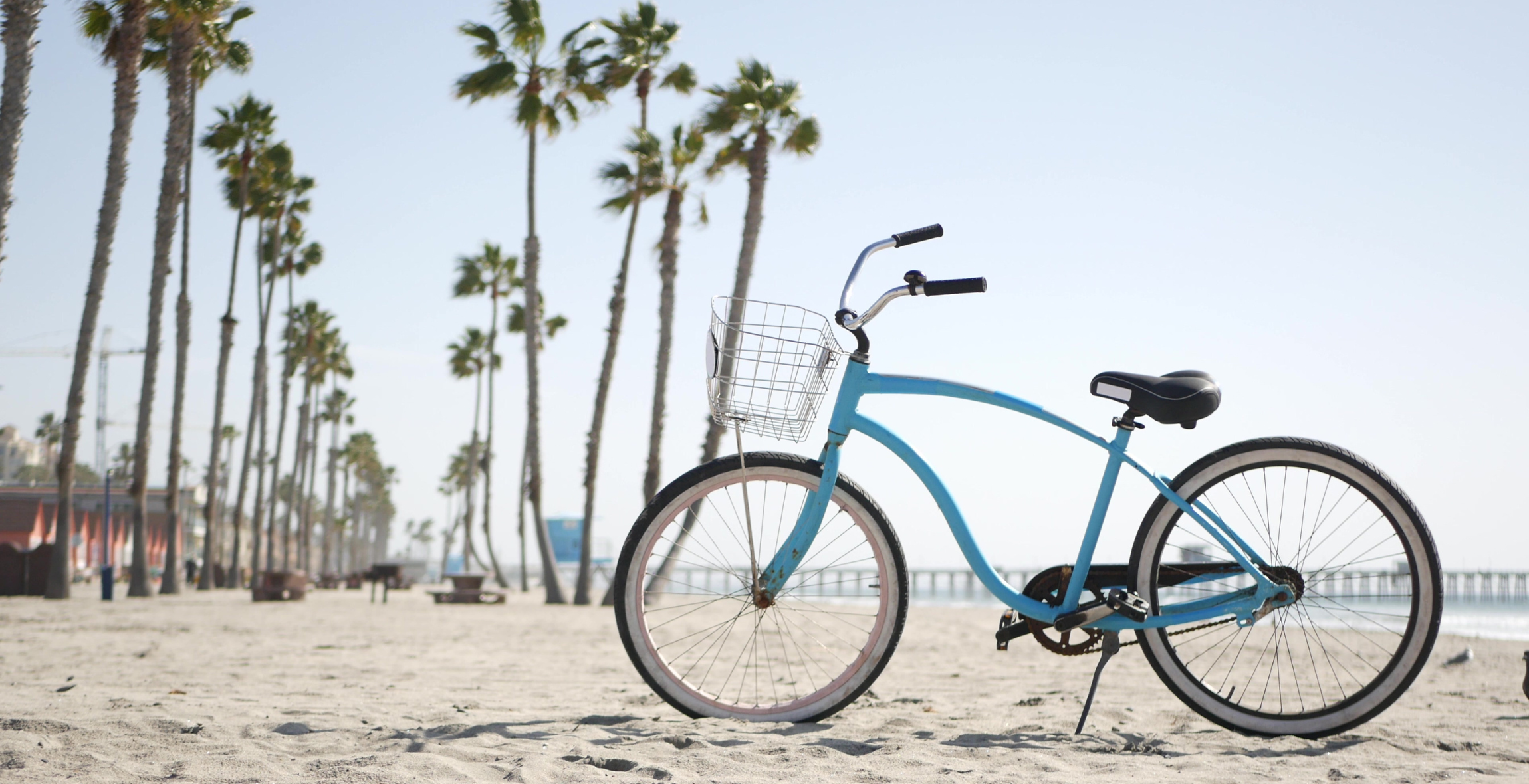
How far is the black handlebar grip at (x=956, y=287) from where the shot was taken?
348cm

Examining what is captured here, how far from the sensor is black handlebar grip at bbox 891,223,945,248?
11.6ft

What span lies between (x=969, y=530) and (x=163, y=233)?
65.8 ft

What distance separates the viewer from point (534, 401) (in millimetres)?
23531

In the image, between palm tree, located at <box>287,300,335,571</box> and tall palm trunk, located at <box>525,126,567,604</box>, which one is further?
palm tree, located at <box>287,300,335,571</box>

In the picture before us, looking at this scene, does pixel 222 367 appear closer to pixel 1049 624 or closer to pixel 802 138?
pixel 802 138

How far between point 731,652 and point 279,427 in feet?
112

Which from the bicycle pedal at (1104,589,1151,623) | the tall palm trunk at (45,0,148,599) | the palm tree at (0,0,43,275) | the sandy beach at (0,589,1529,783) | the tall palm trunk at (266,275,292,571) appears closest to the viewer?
the sandy beach at (0,589,1529,783)

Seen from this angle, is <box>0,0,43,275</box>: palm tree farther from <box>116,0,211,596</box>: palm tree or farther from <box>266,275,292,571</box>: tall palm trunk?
<box>266,275,292,571</box>: tall palm trunk

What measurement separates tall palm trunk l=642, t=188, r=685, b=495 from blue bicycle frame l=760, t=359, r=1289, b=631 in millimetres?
18384

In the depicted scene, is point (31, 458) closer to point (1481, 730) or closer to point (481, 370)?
point (481, 370)

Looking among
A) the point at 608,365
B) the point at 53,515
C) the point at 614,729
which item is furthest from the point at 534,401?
the point at 53,515

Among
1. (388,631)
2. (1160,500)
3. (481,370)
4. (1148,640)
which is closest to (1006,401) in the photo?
(1160,500)

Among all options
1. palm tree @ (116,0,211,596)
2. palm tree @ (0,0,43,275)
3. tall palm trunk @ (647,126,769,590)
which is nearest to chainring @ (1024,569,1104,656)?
palm tree @ (0,0,43,275)

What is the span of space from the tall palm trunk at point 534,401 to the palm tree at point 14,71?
11103 millimetres
